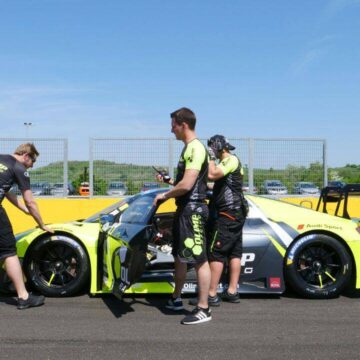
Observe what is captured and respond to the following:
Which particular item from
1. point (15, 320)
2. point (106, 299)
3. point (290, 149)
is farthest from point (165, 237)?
point (290, 149)

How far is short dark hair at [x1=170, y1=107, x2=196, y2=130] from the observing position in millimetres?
4566

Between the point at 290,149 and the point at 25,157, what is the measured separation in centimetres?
643

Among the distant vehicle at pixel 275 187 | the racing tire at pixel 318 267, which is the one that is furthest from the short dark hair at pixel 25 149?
the distant vehicle at pixel 275 187

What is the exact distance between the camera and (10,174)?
507 centimetres

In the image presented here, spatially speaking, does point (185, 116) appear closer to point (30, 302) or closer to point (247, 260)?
point (247, 260)

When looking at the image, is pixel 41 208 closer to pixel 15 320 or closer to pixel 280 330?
pixel 15 320

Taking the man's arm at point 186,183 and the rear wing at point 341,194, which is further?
the rear wing at point 341,194

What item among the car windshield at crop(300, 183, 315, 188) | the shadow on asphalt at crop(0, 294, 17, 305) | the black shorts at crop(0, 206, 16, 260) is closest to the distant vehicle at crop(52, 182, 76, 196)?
the car windshield at crop(300, 183, 315, 188)

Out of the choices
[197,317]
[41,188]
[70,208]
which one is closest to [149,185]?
[70,208]

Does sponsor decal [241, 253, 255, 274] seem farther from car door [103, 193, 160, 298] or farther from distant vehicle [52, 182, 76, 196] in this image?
distant vehicle [52, 182, 76, 196]

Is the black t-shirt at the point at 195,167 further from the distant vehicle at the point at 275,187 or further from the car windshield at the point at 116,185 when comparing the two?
the distant vehicle at the point at 275,187

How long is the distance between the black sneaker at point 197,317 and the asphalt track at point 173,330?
48 mm

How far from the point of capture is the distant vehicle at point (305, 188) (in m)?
10.4

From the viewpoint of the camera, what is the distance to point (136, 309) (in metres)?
4.89
